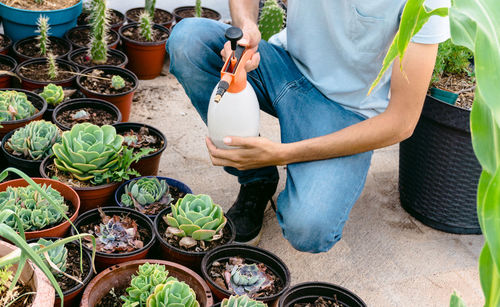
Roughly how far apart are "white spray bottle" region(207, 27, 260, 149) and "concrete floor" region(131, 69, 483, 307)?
25.0 inches

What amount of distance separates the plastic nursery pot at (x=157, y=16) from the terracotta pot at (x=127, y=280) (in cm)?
198

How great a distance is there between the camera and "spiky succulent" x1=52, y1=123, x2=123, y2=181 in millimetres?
1903

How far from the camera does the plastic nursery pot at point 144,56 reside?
3043mm

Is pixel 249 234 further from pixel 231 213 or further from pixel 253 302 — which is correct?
pixel 253 302

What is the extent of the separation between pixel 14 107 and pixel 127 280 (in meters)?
0.96

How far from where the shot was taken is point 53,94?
2.41m

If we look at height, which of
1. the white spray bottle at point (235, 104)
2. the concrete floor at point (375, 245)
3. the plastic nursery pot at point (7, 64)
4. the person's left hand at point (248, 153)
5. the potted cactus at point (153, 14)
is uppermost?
the white spray bottle at point (235, 104)

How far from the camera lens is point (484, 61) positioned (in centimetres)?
62

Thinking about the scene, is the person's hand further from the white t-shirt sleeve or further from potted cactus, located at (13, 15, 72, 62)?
potted cactus, located at (13, 15, 72, 62)

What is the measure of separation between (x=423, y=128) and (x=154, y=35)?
1678mm

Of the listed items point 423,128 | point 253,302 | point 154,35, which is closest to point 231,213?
point 253,302

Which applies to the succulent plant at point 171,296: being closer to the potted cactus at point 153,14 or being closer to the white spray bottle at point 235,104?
the white spray bottle at point 235,104

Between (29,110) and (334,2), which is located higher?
(334,2)

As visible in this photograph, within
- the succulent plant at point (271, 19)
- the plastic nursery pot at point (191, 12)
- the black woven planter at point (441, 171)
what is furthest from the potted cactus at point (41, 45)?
the black woven planter at point (441, 171)
